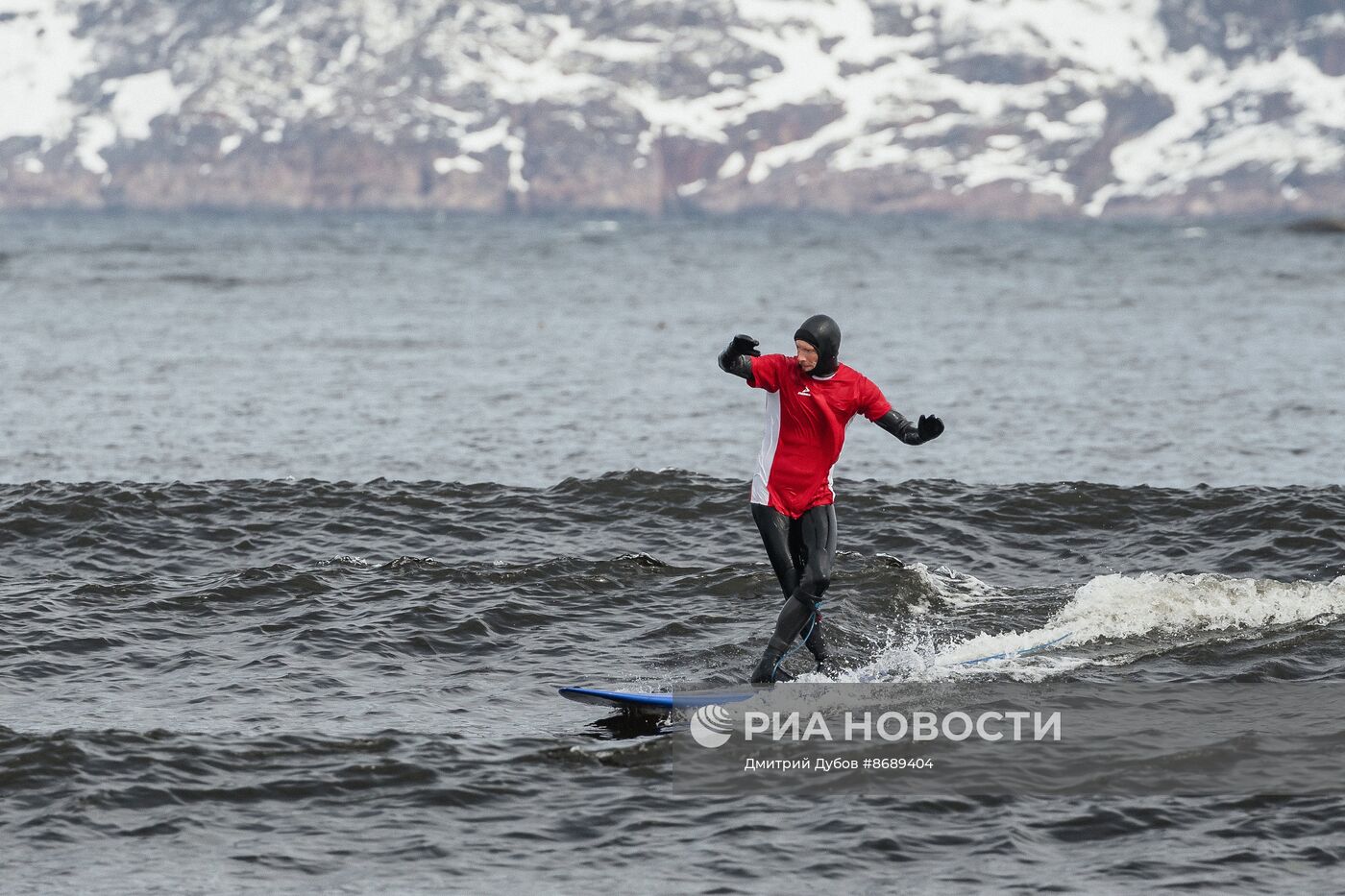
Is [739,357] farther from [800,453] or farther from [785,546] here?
[785,546]

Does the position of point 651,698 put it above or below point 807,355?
below

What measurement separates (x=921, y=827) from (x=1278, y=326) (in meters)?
44.4

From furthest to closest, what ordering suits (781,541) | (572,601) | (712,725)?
(572,601), (781,541), (712,725)

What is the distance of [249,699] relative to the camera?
13.6 metres

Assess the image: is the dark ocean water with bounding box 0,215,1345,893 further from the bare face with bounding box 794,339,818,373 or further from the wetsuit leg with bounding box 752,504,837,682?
the bare face with bounding box 794,339,818,373

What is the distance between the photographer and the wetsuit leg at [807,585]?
13.4 metres

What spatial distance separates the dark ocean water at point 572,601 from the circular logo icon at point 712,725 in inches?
7.0

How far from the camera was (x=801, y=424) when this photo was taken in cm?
1334

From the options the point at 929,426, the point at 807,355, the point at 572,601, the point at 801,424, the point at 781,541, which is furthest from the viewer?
the point at 572,601

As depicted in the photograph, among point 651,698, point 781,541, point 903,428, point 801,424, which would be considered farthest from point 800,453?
point 651,698

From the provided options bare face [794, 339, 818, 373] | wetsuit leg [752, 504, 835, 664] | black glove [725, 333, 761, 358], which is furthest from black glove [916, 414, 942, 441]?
black glove [725, 333, 761, 358]

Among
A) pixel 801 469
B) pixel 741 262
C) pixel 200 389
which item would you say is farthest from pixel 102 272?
pixel 801 469

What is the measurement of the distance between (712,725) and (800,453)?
7.60ft

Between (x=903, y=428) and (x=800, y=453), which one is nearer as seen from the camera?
(x=903, y=428)
